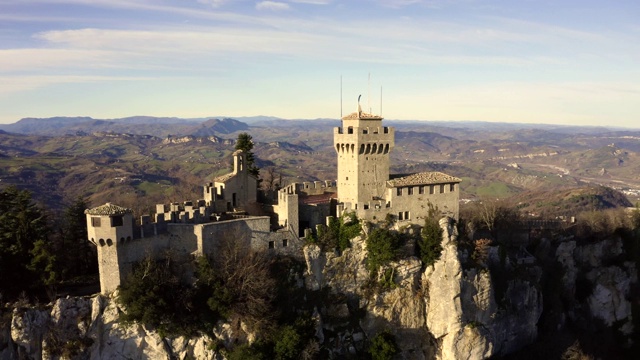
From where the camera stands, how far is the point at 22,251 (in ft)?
142

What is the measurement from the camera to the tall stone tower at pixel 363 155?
51.9 metres

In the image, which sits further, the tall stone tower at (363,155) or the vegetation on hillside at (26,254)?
the tall stone tower at (363,155)

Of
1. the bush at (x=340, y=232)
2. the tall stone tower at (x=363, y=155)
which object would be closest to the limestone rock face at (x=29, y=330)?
the bush at (x=340, y=232)

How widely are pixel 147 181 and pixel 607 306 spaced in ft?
566

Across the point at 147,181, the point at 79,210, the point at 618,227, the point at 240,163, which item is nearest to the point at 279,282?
the point at 240,163

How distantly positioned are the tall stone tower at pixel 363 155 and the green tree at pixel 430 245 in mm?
6385

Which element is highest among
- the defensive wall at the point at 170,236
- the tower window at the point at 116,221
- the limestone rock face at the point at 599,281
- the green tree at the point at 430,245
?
the tower window at the point at 116,221

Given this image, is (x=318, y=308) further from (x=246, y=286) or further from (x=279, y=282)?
(x=246, y=286)

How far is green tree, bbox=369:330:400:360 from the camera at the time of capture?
1801 inches

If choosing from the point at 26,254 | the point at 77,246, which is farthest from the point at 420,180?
the point at 26,254

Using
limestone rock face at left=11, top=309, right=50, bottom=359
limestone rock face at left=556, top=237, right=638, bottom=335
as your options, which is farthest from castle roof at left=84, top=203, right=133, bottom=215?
limestone rock face at left=556, top=237, right=638, bottom=335

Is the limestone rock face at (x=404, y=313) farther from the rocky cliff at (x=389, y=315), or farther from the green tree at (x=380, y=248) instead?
the green tree at (x=380, y=248)

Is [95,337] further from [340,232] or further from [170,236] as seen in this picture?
[340,232]

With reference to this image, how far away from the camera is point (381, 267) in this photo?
4850 centimetres
